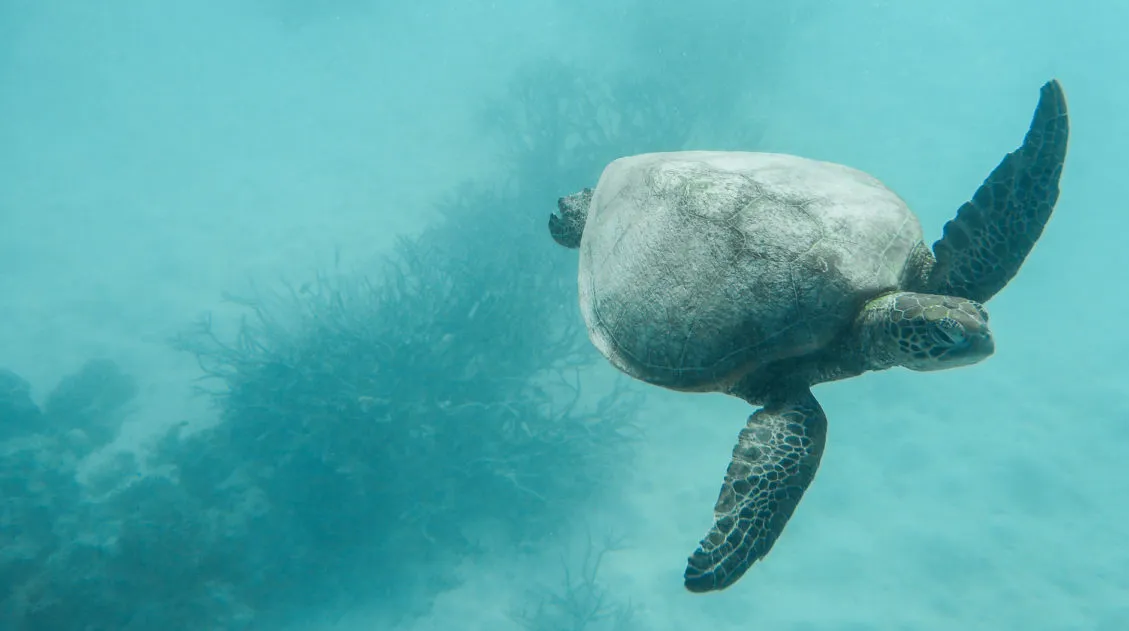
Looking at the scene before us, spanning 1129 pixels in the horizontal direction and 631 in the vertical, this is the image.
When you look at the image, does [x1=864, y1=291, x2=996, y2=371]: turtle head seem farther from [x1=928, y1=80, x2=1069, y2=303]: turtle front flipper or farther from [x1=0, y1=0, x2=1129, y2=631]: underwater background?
[x1=0, y1=0, x2=1129, y2=631]: underwater background

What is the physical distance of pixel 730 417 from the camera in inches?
443

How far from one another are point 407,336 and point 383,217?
649 cm

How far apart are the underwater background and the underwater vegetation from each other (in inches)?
2.0

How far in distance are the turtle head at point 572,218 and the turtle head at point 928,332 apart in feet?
8.87

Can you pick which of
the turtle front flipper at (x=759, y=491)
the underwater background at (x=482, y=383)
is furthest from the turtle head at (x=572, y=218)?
the underwater background at (x=482, y=383)

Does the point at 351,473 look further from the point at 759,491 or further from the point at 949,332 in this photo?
the point at 949,332

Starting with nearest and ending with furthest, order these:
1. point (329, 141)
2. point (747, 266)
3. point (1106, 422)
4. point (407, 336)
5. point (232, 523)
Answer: point (747, 266) → point (232, 523) → point (407, 336) → point (1106, 422) → point (329, 141)

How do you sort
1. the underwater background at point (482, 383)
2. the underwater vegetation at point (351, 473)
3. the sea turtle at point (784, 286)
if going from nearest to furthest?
the sea turtle at point (784, 286) → the underwater vegetation at point (351, 473) → the underwater background at point (482, 383)

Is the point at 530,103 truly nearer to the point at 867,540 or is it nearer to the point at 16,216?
the point at 867,540

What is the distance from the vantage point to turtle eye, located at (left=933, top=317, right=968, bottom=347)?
284 centimetres

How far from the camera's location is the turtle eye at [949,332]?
284 cm

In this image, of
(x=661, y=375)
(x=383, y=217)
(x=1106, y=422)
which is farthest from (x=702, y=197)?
(x=1106, y=422)

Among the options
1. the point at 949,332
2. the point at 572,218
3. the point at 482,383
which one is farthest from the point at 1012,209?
the point at 482,383

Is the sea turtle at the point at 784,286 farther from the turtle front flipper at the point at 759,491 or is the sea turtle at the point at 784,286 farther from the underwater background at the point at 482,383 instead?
the underwater background at the point at 482,383
